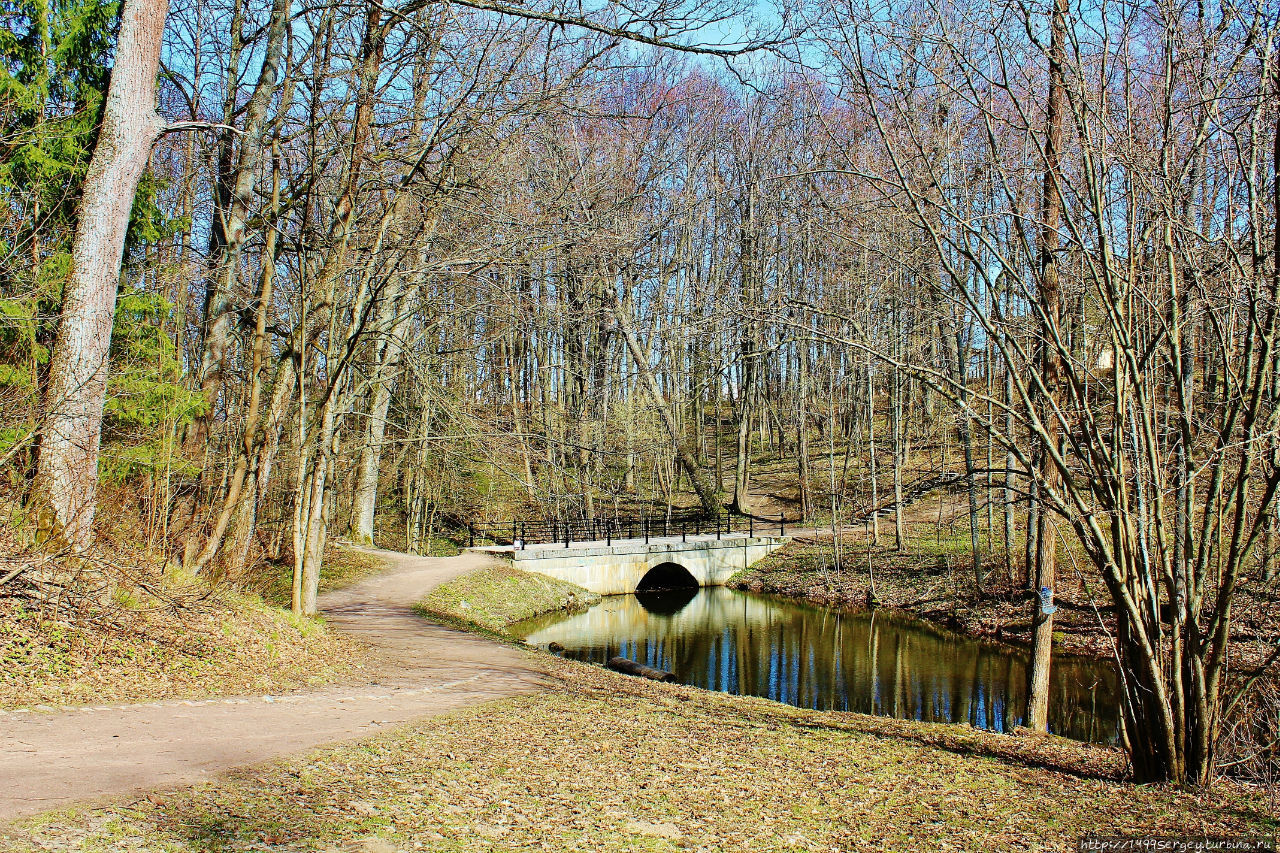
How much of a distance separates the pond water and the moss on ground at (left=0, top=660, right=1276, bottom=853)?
3.77 metres

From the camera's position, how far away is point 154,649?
7230 millimetres

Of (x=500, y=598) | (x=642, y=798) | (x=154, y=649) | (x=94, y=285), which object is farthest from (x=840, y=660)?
(x=94, y=285)

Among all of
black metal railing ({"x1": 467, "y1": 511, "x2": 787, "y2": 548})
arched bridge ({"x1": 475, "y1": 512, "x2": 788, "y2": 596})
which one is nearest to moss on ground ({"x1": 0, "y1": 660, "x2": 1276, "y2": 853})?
arched bridge ({"x1": 475, "y1": 512, "x2": 788, "y2": 596})

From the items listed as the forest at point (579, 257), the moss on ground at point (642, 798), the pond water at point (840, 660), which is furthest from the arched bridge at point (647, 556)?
the moss on ground at point (642, 798)

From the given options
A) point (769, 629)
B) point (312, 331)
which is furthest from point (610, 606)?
point (312, 331)

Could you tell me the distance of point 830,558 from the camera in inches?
928

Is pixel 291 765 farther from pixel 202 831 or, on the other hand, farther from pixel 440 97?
pixel 440 97

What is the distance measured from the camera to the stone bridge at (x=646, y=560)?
22562 mm

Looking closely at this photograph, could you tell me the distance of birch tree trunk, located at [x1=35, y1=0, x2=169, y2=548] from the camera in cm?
712

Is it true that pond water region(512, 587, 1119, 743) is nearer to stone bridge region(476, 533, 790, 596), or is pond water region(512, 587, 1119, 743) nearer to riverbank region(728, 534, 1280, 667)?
riverbank region(728, 534, 1280, 667)

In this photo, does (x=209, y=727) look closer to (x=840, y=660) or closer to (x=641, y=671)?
(x=641, y=671)

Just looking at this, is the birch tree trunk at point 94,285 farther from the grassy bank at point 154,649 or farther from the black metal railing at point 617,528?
the black metal railing at point 617,528

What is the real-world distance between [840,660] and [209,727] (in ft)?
38.6

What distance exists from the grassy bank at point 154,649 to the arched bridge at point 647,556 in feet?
42.2
